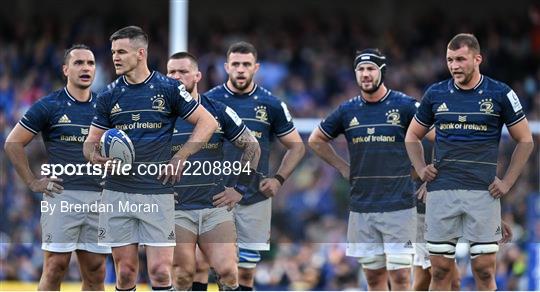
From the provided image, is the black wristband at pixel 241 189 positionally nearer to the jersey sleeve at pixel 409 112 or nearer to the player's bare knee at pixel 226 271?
the player's bare knee at pixel 226 271

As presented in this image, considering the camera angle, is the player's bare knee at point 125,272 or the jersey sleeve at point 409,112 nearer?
the player's bare knee at point 125,272

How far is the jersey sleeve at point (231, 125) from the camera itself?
10742mm

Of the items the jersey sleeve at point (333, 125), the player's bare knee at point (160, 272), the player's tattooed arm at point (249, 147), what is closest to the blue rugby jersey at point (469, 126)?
the jersey sleeve at point (333, 125)

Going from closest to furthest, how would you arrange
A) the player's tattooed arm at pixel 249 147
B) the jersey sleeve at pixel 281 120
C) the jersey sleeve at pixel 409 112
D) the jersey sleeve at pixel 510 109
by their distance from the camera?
the jersey sleeve at pixel 510 109 → the player's tattooed arm at pixel 249 147 → the jersey sleeve at pixel 409 112 → the jersey sleeve at pixel 281 120

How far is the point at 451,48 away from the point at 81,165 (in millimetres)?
3108

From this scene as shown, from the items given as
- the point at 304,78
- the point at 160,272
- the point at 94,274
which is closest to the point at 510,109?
the point at 160,272

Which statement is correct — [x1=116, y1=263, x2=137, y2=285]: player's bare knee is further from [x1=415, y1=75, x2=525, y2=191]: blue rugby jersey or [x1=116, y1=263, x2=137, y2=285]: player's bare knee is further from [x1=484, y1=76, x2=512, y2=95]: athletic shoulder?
[x1=484, y1=76, x2=512, y2=95]: athletic shoulder

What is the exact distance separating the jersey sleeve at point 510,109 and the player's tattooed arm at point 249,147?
205 centimetres

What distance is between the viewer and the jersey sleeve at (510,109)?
33.5 feet

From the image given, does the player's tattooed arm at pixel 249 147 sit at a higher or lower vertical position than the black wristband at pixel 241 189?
higher

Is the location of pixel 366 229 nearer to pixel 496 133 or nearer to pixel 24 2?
pixel 496 133

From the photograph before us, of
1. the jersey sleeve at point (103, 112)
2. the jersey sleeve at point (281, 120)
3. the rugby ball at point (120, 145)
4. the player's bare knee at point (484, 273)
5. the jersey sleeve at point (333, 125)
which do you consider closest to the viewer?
the rugby ball at point (120, 145)

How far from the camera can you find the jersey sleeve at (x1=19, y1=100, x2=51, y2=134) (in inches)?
421

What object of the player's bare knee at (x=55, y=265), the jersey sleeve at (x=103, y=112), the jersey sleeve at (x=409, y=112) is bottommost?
the player's bare knee at (x=55, y=265)
